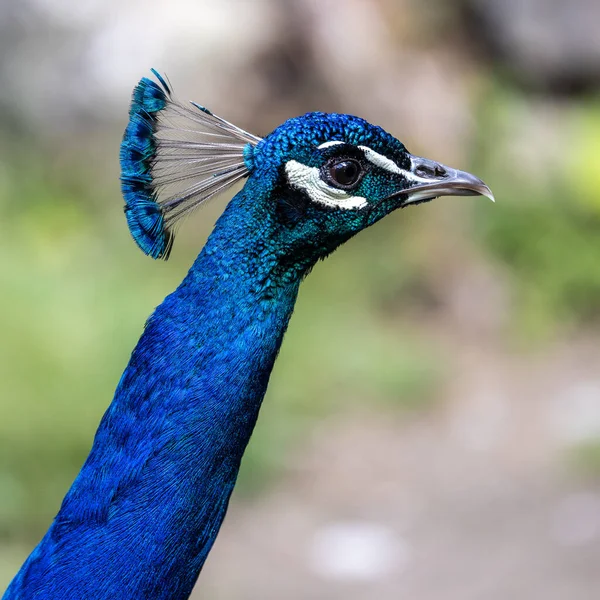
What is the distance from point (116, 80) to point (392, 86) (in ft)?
4.94

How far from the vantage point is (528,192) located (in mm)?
5348

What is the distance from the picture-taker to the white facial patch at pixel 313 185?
1513 mm

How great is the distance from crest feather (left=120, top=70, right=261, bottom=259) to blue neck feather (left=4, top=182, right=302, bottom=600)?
109 mm

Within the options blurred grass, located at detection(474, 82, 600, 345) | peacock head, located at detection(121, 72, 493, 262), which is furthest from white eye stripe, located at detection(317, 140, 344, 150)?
blurred grass, located at detection(474, 82, 600, 345)

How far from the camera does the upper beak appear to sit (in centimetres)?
162

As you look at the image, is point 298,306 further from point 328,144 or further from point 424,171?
point 328,144

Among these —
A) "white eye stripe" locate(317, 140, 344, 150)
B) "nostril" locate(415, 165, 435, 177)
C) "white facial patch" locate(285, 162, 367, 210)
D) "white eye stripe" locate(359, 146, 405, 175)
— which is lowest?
"white facial patch" locate(285, 162, 367, 210)

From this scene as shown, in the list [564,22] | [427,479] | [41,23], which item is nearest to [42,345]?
[427,479]

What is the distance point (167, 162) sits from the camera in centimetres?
155

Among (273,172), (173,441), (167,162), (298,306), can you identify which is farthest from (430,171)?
(298,306)

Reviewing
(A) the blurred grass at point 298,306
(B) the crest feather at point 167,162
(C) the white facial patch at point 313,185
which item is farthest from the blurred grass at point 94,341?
(C) the white facial patch at point 313,185

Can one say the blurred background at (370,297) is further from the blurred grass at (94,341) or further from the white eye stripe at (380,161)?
the white eye stripe at (380,161)

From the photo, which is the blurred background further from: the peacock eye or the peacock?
the peacock eye

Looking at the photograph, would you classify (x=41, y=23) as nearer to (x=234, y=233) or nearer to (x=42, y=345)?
(x=42, y=345)
